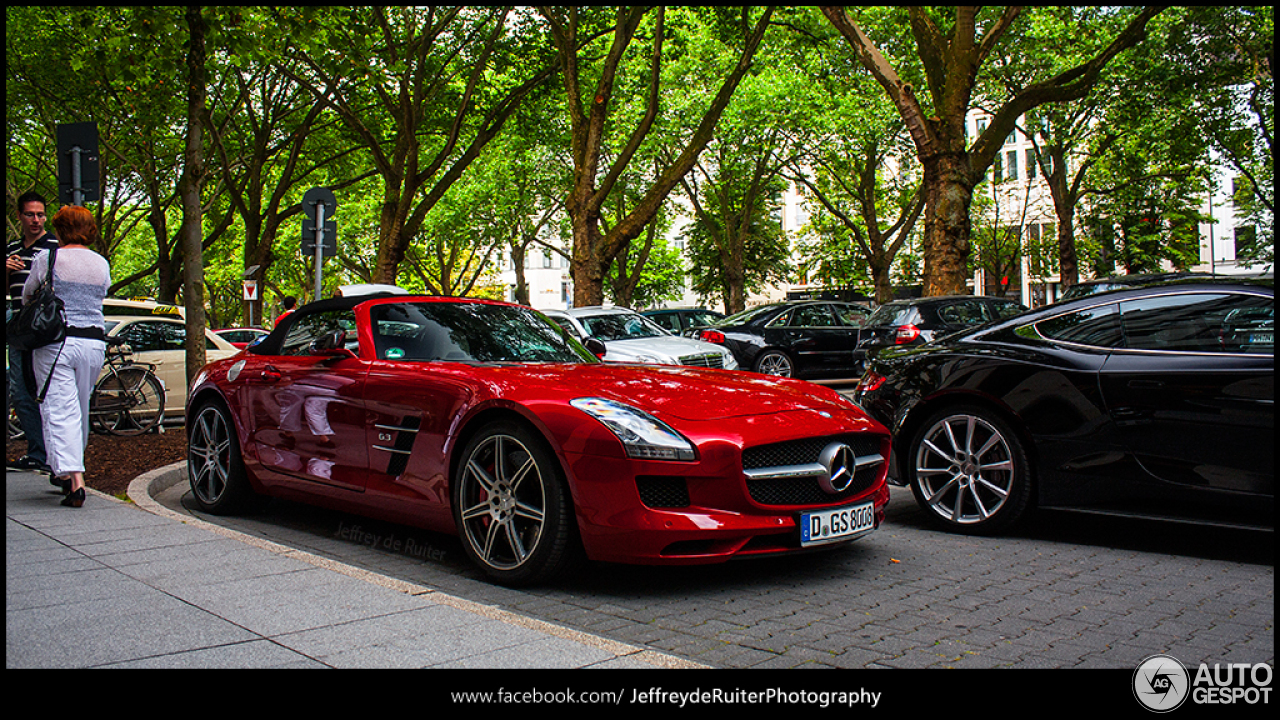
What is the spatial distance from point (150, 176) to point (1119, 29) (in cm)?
2477

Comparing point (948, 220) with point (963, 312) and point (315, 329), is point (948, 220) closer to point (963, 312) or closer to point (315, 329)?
point (963, 312)

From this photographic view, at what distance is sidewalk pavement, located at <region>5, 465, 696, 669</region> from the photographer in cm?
315

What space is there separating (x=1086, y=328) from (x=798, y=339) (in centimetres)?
1283

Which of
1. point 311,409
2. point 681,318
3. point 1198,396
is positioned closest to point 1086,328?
point 1198,396

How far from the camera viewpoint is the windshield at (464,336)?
5.47 metres

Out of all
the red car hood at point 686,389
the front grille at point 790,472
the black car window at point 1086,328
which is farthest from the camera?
the black car window at point 1086,328

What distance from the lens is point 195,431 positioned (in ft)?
22.3

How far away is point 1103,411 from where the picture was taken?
514 cm

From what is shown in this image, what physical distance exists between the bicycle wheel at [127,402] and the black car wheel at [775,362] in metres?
10.1

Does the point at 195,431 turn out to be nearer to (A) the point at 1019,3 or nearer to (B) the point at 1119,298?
(B) the point at 1119,298

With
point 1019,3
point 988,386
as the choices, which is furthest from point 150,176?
point 988,386

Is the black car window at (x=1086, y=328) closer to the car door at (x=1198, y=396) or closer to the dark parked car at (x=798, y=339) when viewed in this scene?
the car door at (x=1198, y=396)

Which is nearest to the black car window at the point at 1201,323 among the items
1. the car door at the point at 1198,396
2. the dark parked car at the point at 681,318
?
the car door at the point at 1198,396
